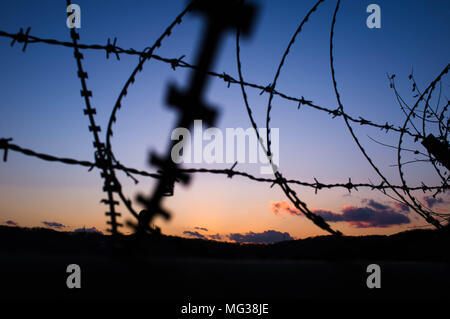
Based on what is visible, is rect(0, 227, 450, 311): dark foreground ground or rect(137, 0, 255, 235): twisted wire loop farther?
rect(137, 0, 255, 235): twisted wire loop

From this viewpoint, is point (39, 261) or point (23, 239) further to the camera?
point (23, 239)

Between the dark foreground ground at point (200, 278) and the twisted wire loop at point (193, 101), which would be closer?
the dark foreground ground at point (200, 278)

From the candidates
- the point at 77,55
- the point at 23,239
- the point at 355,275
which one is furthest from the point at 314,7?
the point at 23,239

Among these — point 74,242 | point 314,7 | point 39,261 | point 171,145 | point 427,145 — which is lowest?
point 74,242

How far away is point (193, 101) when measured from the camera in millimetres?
1105

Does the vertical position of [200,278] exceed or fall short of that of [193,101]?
it falls short

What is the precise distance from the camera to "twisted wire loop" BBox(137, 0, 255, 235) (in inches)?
43.6

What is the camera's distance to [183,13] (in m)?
1.30

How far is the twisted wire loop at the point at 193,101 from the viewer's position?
3.63 feet

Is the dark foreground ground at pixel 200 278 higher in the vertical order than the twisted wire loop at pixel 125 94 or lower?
lower

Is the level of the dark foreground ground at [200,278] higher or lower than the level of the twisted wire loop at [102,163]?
lower
